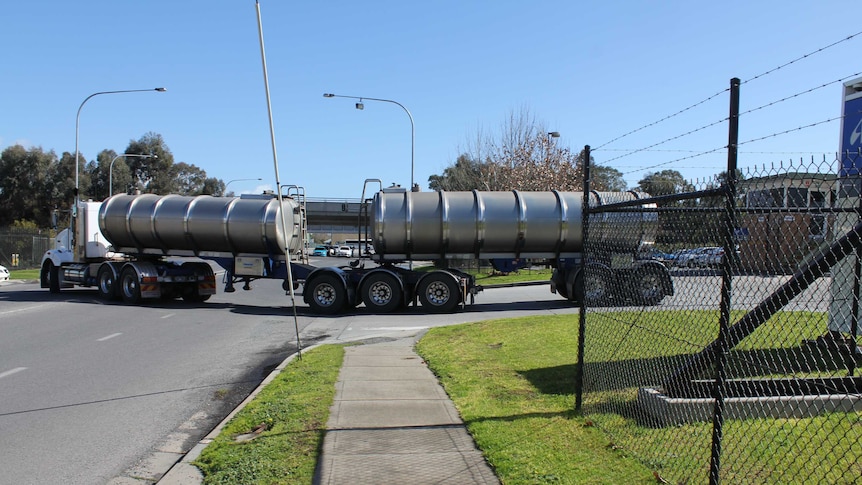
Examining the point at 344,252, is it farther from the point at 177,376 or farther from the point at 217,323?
the point at 177,376

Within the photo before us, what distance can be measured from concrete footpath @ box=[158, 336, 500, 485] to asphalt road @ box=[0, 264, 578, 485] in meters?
1.05

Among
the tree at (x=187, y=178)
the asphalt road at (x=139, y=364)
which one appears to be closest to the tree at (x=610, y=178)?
the asphalt road at (x=139, y=364)

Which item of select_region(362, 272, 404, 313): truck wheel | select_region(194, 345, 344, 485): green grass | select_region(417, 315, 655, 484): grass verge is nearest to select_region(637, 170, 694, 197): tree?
select_region(417, 315, 655, 484): grass verge

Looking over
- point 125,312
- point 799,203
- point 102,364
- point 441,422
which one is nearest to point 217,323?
point 125,312

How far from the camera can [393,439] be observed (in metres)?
5.71

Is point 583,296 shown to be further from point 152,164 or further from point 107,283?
point 152,164

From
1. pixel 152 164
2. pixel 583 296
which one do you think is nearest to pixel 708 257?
pixel 583 296

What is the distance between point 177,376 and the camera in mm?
9414

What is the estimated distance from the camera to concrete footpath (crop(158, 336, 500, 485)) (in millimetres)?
4872

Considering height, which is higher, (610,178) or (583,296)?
(610,178)

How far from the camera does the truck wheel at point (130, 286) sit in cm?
2030

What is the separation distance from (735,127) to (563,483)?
266 centimetres

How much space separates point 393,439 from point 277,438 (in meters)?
1.07

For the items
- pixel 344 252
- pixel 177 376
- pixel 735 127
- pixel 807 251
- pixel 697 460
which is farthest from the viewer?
pixel 344 252
